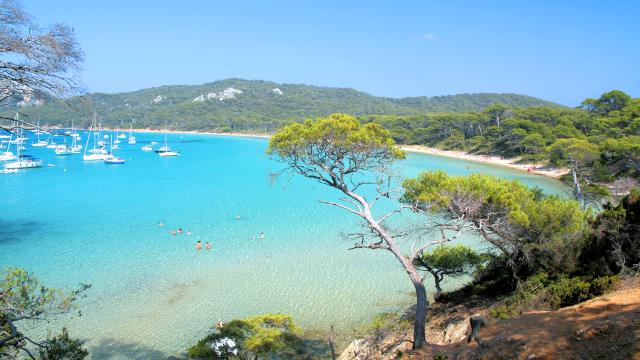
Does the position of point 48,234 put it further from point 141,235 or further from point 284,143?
point 284,143

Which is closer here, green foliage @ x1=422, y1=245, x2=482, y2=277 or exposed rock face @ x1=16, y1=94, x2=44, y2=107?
exposed rock face @ x1=16, y1=94, x2=44, y2=107

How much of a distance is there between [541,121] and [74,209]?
2599 inches

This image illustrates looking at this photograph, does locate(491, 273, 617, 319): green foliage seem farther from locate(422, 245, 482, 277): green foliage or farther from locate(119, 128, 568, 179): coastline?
locate(119, 128, 568, 179): coastline

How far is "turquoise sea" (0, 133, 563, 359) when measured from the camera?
13.7m

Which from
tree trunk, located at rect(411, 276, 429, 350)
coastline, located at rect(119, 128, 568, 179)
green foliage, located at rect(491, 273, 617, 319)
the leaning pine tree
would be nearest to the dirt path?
tree trunk, located at rect(411, 276, 429, 350)

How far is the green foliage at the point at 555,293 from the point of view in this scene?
9023 mm

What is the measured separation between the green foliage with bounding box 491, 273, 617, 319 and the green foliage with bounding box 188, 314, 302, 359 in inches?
218

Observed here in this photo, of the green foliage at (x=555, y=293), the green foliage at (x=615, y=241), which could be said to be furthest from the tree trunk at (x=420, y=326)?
the green foliage at (x=615, y=241)

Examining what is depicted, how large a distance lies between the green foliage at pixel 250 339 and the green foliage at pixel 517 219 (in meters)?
5.27

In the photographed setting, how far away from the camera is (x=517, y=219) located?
37.6 feet

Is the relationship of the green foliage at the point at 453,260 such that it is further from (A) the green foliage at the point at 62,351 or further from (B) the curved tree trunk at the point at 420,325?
(A) the green foliage at the point at 62,351

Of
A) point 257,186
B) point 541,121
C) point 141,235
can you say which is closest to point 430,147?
point 541,121

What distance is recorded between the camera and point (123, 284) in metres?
16.5

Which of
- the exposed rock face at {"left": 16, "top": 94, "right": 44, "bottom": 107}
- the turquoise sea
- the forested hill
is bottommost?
the turquoise sea
